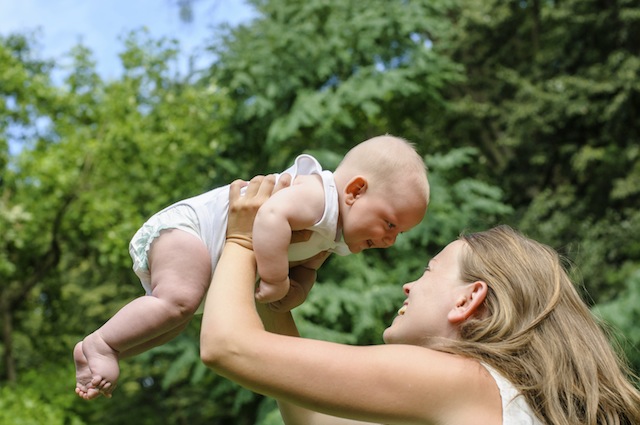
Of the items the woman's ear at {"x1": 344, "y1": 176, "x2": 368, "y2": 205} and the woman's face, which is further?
the woman's ear at {"x1": 344, "y1": 176, "x2": 368, "y2": 205}

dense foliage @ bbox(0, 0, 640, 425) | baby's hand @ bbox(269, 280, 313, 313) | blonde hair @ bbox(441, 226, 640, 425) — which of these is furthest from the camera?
dense foliage @ bbox(0, 0, 640, 425)

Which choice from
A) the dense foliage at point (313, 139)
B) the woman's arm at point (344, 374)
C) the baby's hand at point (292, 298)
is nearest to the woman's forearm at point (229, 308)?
the woman's arm at point (344, 374)

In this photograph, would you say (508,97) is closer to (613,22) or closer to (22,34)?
(613,22)

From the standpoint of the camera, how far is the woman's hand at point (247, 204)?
197 cm

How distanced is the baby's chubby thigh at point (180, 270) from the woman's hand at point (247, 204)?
9 centimetres

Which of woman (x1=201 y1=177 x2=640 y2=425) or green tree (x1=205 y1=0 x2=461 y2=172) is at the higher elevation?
woman (x1=201 y1=177 x2=640 y2=425)

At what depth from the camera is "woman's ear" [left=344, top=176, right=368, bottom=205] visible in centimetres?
→ 207

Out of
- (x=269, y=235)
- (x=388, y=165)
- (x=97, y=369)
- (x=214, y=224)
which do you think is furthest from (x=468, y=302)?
(x=97, y=369)

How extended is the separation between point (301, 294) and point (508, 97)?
12.6 metres

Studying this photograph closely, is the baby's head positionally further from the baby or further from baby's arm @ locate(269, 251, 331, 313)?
baby's arm @ locate(269, 251, 331, 313)

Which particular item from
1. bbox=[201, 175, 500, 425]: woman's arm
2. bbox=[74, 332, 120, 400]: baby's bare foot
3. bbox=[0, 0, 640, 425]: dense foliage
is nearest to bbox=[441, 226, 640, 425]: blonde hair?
bbox=[201, 175, 500, 425]: woman's arm

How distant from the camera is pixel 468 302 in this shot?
195cm

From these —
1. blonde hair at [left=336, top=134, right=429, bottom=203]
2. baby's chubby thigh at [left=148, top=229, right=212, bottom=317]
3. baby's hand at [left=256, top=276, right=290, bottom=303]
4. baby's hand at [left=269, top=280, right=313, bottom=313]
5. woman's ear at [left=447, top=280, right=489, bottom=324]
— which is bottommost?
baby's hand at [left=269, top=280, right=313, bottom=313]

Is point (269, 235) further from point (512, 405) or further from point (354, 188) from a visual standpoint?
point (512, 405)
